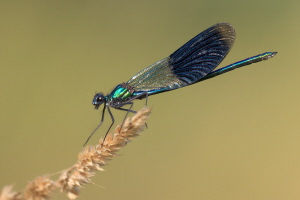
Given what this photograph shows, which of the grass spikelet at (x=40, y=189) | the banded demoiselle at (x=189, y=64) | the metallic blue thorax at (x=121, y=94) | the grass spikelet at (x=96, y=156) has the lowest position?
the grass spikelet at (x=40, y=189)

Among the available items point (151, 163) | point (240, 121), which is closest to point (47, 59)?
point (151, 163)

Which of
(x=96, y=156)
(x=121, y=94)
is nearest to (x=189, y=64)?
(x=121, y=94)

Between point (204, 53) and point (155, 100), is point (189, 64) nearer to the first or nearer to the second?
point (204, 53)

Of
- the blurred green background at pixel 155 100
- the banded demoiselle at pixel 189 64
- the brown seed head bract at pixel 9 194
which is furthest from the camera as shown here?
the blurred green background at pixel 155 100

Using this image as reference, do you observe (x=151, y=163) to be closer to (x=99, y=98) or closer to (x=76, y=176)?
(x=99, y=98)

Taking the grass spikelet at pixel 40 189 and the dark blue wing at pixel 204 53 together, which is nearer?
the grass spikelet at pixel 40 189

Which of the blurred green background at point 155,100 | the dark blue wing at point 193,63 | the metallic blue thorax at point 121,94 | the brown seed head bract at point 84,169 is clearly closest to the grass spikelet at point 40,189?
the brown seed head bract at point 84,169

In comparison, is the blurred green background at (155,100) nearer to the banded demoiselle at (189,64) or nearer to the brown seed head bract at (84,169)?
the banded demoiselle at (189,64)
